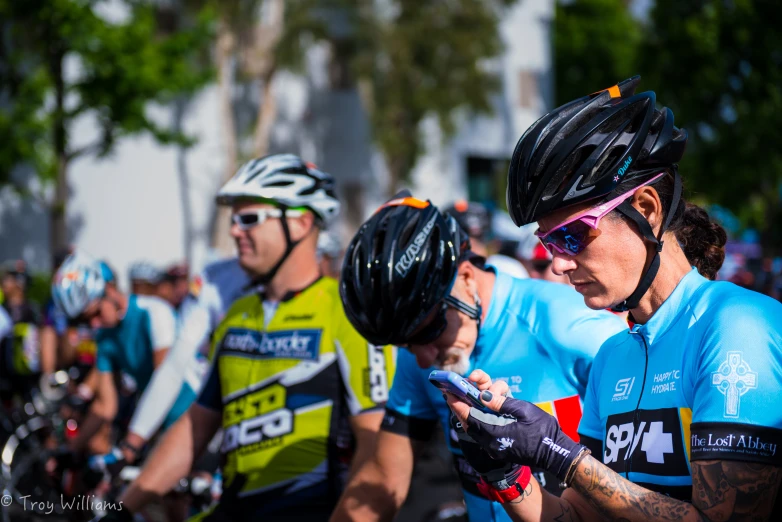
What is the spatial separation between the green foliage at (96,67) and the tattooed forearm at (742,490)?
14.6 meters

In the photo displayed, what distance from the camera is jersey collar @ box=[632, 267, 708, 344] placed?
2.34 metres

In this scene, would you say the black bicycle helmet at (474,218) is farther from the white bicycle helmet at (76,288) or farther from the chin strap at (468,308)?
the chin strap at (468,308)

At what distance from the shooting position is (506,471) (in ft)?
8.14

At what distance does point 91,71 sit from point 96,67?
0.73ft

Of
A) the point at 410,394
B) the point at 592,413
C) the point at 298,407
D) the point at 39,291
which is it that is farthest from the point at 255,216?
the point at 39,291

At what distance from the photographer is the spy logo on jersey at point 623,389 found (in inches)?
95.5

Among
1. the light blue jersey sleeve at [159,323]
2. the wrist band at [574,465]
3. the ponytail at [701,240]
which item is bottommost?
the light blue jersey sleeve at [159,323]

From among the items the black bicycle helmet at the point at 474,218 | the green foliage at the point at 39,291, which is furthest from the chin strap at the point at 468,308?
the green foliage at the point at 39,291

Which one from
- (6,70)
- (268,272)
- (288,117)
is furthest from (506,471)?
(288,117)

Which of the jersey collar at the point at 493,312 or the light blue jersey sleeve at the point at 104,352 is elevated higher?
the jersey collar at the point at 493,312

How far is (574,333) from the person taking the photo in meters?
3.08

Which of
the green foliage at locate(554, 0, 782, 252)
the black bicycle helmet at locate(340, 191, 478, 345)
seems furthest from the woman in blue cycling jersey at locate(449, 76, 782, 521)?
the green foliage at locate(554, 0, 782, 252)

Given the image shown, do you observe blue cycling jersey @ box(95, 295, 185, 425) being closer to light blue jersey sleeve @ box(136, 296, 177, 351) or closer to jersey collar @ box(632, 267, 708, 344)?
light blue jersey sleeve @ box(136, 296, 177, 351)

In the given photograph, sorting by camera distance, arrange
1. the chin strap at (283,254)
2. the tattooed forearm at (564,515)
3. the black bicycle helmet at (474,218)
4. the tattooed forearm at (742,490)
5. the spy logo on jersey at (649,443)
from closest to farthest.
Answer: the tattooed forearm at (742,490)
the spy logo on jersey at (649,443)
the tattooed forearm at (564,515)
the chin strap at (283,254)
the black bicycle helmet at (474,218)
